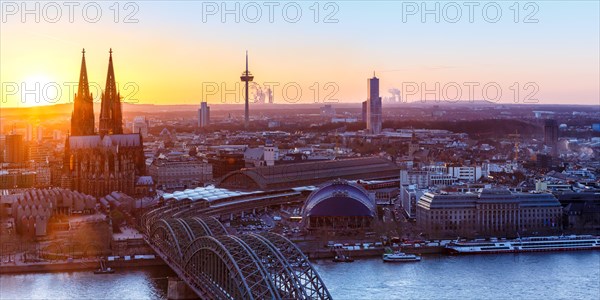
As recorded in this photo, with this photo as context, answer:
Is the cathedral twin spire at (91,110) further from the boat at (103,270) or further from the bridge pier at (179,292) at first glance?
the bridge pier at (179,292)

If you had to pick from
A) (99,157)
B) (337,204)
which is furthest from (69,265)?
(99,157)

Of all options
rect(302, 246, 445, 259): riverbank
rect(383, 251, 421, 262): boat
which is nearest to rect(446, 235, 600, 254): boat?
rect(302, 246, 445, 259): riverbank

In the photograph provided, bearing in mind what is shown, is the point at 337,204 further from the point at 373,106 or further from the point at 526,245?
the point at 373,106

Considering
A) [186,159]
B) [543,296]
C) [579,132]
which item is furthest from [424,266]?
[579,132]

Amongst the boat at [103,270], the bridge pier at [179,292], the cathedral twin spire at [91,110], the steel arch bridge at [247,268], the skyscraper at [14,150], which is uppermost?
the cathedral twin spire at [91,110]

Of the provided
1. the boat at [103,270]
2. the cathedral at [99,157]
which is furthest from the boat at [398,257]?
the cathedral at [99,157]

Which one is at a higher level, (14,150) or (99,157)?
(14,150)
